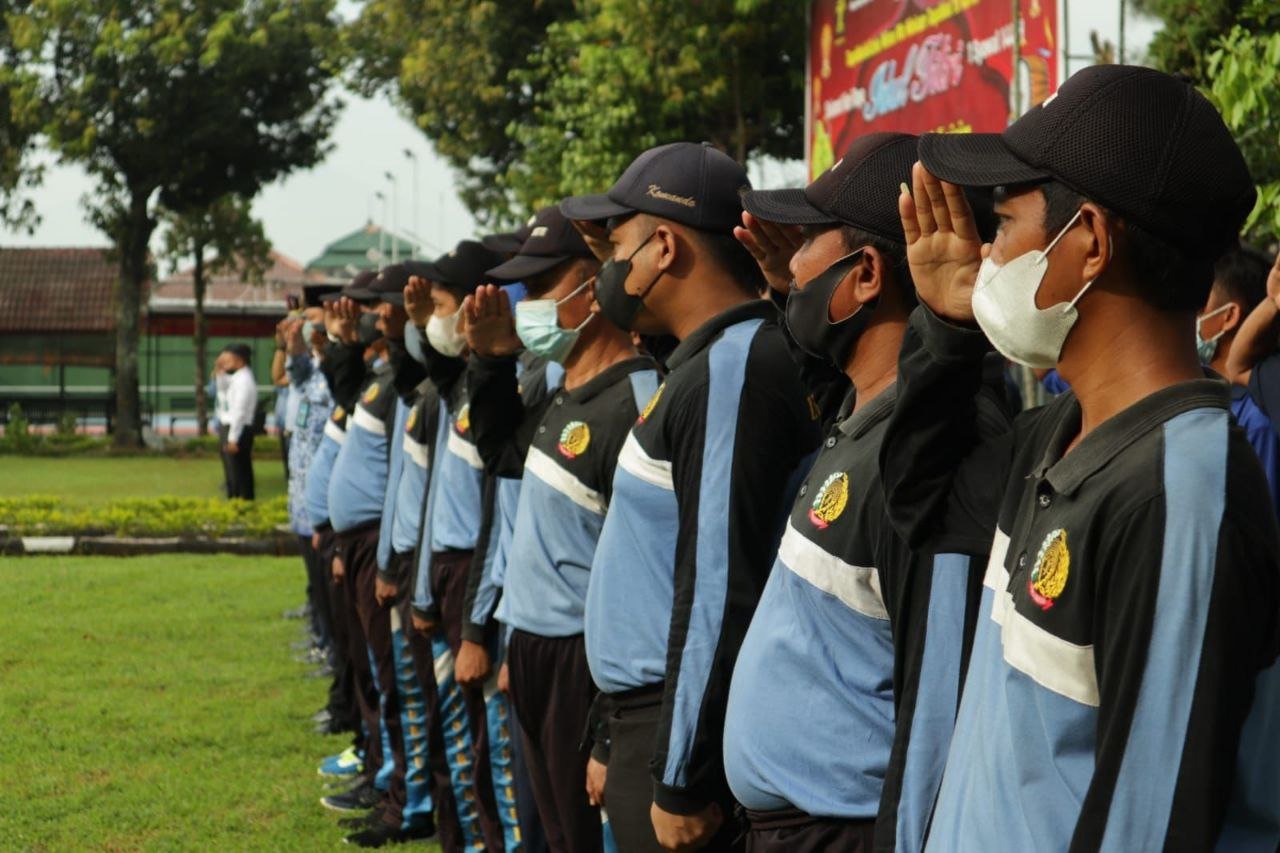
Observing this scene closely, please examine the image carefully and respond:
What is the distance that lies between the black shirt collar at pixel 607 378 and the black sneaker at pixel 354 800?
3.13 metres

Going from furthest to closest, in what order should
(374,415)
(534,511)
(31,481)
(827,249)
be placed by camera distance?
(31,481) < (374,415) < (534,511) < (827,249)

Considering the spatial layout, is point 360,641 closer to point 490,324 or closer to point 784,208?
point 490,324

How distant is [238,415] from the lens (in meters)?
17.9

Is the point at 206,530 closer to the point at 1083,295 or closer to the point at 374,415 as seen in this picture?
the point at 374,415

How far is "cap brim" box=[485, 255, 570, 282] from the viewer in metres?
4.90

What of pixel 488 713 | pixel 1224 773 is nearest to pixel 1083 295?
pixel 1224 773

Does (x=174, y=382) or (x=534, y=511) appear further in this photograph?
(x=174, y=382)

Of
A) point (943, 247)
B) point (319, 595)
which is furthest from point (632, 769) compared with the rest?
point (319, 595)

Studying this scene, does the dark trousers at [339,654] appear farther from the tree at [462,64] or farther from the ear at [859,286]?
the tree at [462,64]

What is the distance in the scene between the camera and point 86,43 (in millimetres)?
29969

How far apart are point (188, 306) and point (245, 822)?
34.1 meters

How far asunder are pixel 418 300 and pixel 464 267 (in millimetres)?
313

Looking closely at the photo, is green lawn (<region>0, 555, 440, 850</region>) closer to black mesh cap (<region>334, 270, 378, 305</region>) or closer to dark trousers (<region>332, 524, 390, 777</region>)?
dark trousers (<region>332, 524, 390, 777</region>)

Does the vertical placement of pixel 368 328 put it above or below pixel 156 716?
above
